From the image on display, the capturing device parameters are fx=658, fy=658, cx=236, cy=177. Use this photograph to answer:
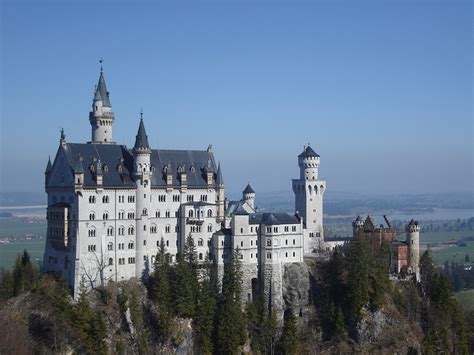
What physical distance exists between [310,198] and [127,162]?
91.6 feet

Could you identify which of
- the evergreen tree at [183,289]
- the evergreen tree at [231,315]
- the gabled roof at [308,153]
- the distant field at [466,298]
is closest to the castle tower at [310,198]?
the gabled roof at [308,153]

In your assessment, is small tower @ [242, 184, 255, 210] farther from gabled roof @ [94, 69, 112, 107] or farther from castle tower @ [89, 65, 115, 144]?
gabled roof @ [94, 69, 112, 107]

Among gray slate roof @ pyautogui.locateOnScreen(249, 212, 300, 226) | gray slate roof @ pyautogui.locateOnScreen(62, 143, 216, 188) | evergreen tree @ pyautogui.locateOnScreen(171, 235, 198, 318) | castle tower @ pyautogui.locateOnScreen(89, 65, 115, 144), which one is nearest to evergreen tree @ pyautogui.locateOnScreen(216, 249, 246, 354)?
evergreen tree @ pyautogui.locateOnScreen(171, 235, 198, 318)

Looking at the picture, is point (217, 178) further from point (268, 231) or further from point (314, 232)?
point (314, 232)

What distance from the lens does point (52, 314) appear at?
75.2 meters

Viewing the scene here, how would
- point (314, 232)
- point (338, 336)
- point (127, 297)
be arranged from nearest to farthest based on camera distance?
point (127, 297)
point (338, 336)
point (314, 232)

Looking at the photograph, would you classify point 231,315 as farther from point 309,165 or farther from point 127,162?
point 309,165

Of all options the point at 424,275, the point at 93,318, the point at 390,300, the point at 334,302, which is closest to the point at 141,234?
the point at 93,318

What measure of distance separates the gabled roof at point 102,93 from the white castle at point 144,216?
0.16m

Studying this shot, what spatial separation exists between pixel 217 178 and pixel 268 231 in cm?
1059

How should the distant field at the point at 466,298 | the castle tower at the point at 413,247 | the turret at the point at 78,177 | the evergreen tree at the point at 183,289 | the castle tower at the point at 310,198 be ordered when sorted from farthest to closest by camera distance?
the distant field at the point at 466,298
the castle tower at the point at 413,247
the castle tower at the point at 310,198
the evergreen tree at the point at 183,289
the turret at the point at 78,177

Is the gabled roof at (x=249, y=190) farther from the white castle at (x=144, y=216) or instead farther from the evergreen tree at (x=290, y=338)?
the evergreen tree at (x=290, y=338)

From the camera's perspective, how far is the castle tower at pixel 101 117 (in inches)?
3570

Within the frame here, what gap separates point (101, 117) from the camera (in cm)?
9056
